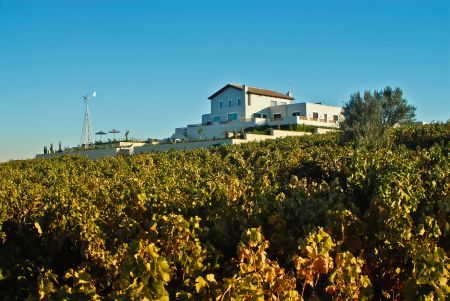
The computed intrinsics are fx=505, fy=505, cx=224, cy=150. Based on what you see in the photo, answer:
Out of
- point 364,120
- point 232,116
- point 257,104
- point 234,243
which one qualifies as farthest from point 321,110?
point 234,243

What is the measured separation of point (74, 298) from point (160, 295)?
2.61 feet

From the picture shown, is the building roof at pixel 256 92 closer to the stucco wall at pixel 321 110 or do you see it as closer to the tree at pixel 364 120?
the stucco wall at pixel 321 110

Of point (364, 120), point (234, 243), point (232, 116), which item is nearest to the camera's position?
point (234, 243)

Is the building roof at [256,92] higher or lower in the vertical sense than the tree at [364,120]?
higher

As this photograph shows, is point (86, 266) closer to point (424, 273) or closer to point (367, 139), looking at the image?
point (424, 273)

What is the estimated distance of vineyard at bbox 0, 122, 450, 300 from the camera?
13.0 ft

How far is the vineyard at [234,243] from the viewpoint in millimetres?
3955

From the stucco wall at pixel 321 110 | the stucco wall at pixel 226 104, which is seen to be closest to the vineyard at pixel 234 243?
the stucco wall at pixel 321 110

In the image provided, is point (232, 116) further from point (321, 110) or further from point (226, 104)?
point (321, 110)

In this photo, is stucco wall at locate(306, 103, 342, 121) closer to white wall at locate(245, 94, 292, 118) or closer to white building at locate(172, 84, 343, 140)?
white building at locate(172, 84, 343, 140)

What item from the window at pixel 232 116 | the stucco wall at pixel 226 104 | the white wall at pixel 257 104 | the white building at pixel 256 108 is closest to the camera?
the white building at pixel 256 108

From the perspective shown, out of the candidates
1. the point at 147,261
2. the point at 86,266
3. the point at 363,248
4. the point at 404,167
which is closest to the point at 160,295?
the point at 147,261

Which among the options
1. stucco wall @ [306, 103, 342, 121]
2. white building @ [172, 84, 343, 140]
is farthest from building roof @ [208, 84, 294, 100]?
stucco wall @ [306, 103, 342, 121]

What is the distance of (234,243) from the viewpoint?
212 inches
